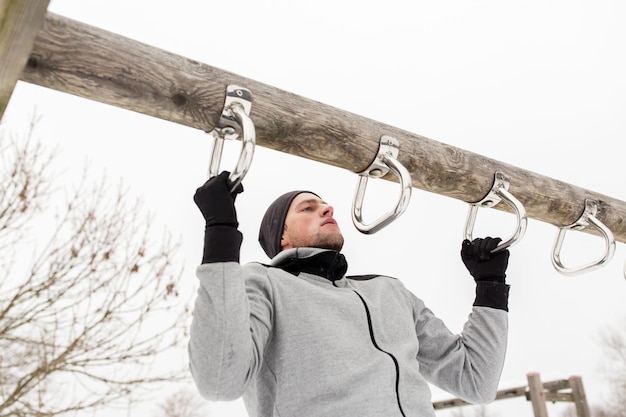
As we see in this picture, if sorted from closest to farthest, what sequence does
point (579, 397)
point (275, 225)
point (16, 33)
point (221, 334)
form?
point (16, 33), point (221, 334), point (275, 225), point (579, 397)

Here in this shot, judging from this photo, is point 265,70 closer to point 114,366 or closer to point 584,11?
point 584,11

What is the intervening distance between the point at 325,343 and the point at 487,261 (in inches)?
19.5

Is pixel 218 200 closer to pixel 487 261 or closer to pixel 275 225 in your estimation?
pixel 275 225

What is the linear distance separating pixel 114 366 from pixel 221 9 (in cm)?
452

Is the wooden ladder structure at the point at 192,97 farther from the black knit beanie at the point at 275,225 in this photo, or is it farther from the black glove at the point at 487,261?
the black knit beanie at the point at 275,225

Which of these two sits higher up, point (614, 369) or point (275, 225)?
point (275, 225)

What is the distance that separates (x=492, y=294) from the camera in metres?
1.39

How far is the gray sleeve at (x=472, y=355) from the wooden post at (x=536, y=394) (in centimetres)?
348

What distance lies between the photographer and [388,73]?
809 centimetres

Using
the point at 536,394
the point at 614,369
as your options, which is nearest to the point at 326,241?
the point at 536,394

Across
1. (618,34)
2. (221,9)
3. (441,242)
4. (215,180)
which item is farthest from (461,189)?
(618,34)

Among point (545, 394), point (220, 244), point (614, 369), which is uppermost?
point (220, 244)

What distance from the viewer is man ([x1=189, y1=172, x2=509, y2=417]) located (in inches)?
38.0

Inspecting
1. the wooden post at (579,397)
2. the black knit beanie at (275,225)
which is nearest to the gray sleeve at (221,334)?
the black knit beanie at (275,225)
